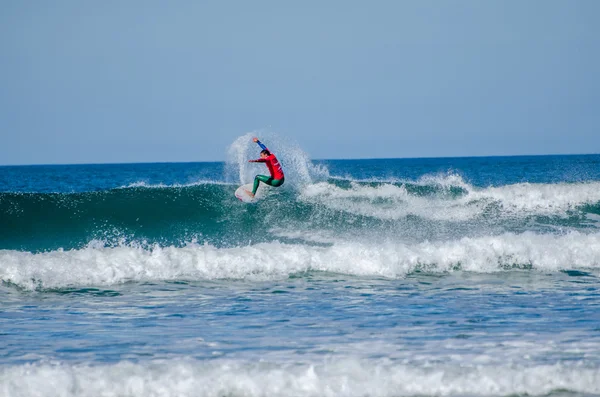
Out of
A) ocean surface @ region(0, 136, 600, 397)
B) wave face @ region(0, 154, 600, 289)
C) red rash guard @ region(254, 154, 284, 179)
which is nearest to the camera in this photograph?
ocean surface @ region(0, 136, 600, 397)

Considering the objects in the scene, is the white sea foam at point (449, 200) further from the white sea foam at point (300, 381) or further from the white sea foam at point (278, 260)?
the white sea foam at point (300, 381)

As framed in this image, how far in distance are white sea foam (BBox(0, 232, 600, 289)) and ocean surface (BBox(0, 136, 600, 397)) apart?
0.11 feet

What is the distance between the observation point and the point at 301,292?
34.1 feet

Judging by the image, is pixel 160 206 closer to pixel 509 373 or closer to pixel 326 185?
pixel 326 185

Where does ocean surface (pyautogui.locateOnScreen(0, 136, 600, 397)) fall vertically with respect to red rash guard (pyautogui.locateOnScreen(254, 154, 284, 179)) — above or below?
below

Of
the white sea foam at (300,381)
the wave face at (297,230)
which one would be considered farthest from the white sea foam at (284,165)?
the white sea foam at (300,381)

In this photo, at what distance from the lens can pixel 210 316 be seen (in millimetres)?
8719

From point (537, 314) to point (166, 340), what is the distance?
15.3 feet

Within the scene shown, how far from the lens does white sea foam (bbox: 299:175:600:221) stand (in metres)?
18.5

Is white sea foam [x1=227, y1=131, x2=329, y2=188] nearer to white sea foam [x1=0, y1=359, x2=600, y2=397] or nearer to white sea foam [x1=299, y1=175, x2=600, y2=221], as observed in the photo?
white sea foam [x1=299, y1=175, x2=600, y2=221]

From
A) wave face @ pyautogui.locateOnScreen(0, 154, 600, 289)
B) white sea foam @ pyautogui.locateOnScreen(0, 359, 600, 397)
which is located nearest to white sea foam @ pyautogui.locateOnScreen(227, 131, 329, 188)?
wave face @ pyautogui.locateOnScreen(0, 154, 600, 289)

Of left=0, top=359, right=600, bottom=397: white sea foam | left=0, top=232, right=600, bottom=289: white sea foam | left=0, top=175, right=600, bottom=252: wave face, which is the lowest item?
left=0, top=359, right=600, bottom=397: white sea foam

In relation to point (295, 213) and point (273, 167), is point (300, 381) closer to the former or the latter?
point (273, 167)

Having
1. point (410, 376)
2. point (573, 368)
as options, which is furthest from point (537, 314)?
point (410, 376)
